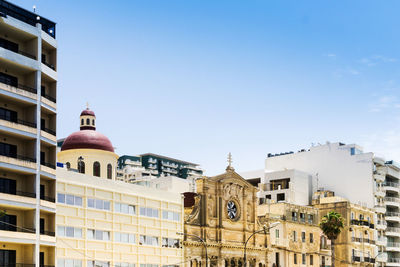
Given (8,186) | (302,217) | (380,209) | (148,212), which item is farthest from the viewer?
(380,209)

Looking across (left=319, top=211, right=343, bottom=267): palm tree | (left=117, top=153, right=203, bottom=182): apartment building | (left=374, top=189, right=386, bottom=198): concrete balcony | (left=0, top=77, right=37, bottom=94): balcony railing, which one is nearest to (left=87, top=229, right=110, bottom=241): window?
(left=0, top=77, right=37, bottom=94): balcony railing

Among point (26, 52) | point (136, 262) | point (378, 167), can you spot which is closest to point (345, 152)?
point (378, 167)

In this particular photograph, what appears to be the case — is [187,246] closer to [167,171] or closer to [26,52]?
[26,52]

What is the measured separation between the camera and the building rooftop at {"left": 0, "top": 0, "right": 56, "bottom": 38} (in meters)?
54.5

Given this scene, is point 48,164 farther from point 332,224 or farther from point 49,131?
point 332,224

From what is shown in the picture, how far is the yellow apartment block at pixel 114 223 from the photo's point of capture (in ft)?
196

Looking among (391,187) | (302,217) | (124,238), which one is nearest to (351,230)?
(302,217)

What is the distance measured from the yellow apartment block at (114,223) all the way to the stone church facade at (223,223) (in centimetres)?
349

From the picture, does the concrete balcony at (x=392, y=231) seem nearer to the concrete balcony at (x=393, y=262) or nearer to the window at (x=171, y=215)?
the concrete balcony at (x=393, y=262)

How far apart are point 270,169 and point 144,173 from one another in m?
52.9

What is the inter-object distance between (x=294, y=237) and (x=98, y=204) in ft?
129

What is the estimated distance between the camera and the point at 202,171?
194250 mm

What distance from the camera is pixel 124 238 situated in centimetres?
6556

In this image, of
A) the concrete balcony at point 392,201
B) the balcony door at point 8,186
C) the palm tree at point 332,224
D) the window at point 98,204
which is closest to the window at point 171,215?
the window at point 98,204
